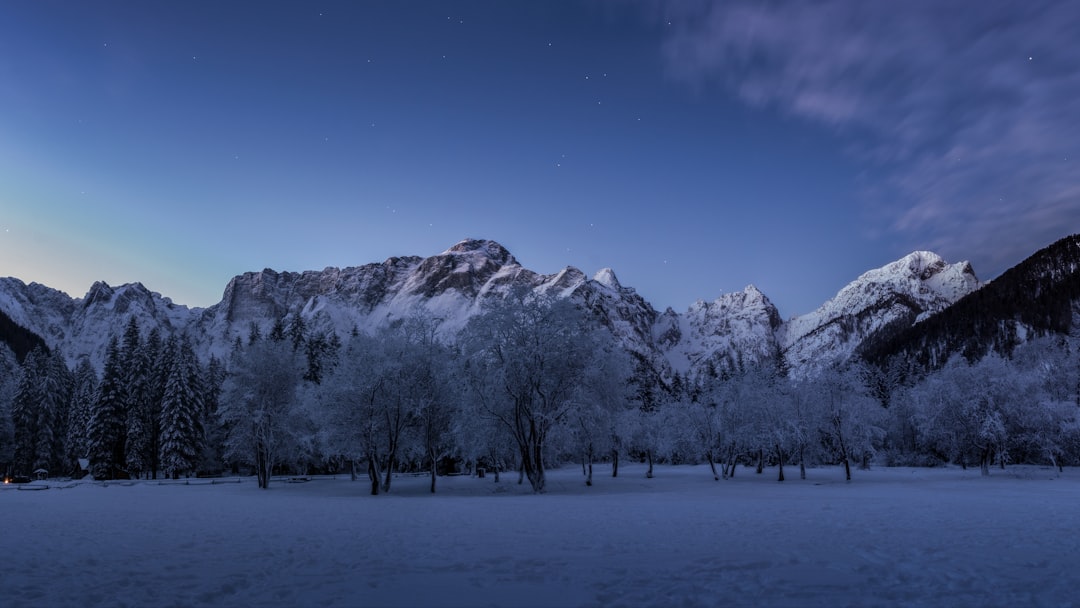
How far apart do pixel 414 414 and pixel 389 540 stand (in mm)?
24932

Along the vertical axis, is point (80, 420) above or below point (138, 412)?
below

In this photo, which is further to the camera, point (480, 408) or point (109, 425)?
point (109, 425)

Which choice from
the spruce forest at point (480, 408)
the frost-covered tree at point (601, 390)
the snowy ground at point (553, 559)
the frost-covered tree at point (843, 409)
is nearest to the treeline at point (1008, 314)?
the spruce forest at point (480, 408)

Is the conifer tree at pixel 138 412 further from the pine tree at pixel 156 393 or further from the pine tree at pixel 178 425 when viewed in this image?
the pine tree at pixel 178 425

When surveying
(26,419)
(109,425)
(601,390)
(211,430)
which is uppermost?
(601,390)

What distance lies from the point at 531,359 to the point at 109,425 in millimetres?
53747

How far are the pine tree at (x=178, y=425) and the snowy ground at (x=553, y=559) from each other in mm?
43551

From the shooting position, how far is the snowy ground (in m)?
8.73

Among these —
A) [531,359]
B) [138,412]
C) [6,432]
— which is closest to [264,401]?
[531,359]

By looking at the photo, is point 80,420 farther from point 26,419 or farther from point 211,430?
point 211,430

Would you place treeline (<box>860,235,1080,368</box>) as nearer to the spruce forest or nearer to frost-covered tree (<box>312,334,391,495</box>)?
the spruce forest

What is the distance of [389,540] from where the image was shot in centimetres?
1472

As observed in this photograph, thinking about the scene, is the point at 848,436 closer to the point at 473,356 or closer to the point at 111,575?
the point at 473,356

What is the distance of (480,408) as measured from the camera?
36.6 metres
